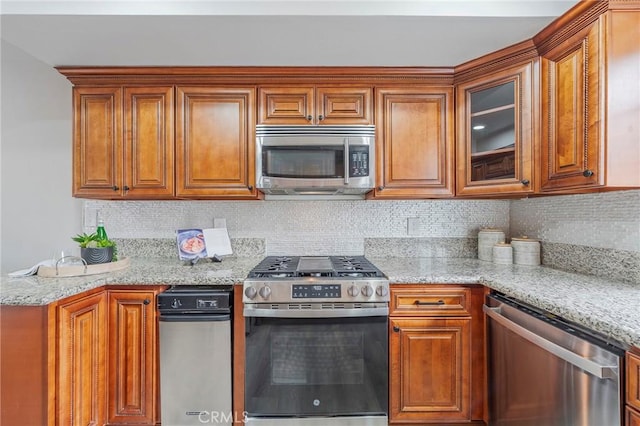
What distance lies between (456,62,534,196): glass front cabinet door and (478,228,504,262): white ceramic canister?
1.55 ft

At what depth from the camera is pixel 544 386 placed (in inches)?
48.5

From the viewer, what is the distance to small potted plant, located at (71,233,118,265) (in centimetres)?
179

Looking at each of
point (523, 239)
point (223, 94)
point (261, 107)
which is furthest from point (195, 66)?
point (523, 239)

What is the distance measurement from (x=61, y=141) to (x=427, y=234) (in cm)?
296

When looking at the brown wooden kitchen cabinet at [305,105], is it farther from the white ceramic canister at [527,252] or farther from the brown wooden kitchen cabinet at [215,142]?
the white ceramic canister at [527,252]

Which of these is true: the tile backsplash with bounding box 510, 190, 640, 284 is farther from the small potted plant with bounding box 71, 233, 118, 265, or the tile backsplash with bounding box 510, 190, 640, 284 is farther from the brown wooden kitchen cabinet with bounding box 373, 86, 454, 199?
the small potted plant with bounding box 71, 233, 118, 265

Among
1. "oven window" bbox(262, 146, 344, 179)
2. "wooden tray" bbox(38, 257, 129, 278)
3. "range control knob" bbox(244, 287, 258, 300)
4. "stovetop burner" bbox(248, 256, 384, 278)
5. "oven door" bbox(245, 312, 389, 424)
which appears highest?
"oven window" bbox(262, 146, 344, 179)

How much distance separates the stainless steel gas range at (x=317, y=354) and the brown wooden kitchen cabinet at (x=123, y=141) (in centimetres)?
106

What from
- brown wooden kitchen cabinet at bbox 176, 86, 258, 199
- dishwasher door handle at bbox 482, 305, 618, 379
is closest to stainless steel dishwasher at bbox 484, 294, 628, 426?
dishwasher door handle at bbox 482, 305, 618, 379

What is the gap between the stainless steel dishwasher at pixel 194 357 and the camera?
1610 mm

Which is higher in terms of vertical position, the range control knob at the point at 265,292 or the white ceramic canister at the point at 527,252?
the white ceramic canister at the point at 527,252

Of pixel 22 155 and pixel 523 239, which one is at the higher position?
pixel 22 155

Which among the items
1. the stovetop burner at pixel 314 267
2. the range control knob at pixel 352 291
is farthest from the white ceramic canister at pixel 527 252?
the range control knob at pixel 352 291

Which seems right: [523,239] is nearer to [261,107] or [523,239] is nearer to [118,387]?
[261,107]
